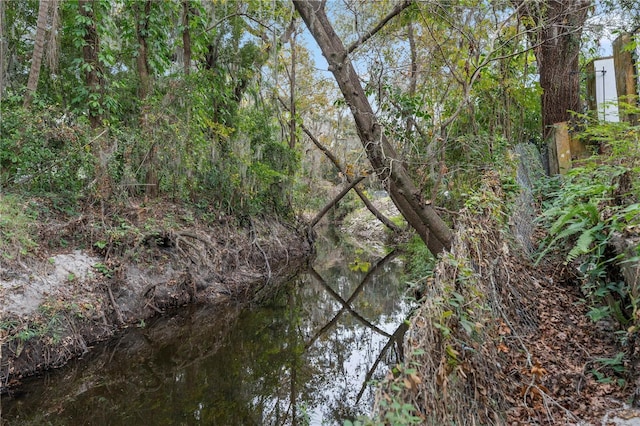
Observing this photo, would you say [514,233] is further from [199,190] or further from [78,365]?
[199,190]

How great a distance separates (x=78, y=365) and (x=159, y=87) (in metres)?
6.55

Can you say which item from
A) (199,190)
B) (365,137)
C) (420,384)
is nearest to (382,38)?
(365,137)

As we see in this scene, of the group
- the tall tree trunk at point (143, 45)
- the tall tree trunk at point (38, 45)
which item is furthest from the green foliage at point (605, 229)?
the tall tree trunk at point (143, 45)

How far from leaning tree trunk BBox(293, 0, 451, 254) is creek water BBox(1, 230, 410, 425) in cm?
222

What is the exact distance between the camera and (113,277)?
652 centimetres

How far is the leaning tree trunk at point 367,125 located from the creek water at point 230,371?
2216 mm

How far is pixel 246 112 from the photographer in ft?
39.9

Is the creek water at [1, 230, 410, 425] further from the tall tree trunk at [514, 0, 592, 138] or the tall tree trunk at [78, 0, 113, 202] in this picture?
the tall tree trunk at [514, 0, 592, 138]

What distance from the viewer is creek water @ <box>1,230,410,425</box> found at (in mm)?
4395

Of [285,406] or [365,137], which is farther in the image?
[365,137]

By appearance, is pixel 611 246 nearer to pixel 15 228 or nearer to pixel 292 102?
pixel 15 228

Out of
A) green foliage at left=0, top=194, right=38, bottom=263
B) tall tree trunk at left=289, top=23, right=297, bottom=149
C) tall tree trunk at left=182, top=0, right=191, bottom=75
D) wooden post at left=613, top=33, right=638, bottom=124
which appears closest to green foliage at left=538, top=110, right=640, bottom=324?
wooden post at left=613, top=33, right=638, bottom=124

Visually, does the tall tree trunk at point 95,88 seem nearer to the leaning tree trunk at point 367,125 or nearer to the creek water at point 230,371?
the creek water at point 230,371

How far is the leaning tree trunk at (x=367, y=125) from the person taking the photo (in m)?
5.48
